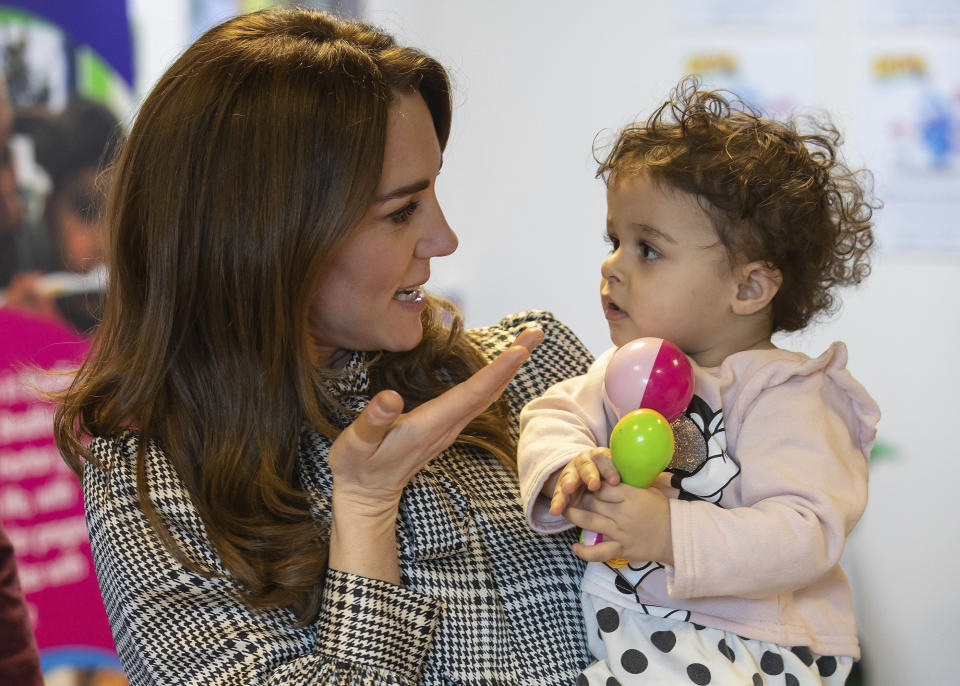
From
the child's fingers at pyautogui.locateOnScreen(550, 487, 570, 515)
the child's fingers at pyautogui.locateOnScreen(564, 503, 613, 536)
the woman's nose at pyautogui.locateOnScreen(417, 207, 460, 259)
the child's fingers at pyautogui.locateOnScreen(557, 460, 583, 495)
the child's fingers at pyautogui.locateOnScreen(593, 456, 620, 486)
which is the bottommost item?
the child's fingers at pyautogui.locateOnScreen(564, 503, 613, 536)

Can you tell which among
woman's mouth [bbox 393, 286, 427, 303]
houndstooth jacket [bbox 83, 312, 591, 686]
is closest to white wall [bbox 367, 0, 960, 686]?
woman's mouth [bbox 393, 286, 427, 303]

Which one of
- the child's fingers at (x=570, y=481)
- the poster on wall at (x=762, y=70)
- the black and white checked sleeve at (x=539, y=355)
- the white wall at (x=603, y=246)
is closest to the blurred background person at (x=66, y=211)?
the white wall at (x=603, y=246)

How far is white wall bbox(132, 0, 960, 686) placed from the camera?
3.44 m

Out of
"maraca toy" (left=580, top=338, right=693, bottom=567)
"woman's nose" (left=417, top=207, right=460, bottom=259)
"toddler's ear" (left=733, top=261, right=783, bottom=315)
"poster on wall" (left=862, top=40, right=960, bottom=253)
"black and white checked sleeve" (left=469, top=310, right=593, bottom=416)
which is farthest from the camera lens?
"poster on wall" (left=862, top=40, right=960, bottom=253)

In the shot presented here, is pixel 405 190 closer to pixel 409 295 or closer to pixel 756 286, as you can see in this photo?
pixel 409 295

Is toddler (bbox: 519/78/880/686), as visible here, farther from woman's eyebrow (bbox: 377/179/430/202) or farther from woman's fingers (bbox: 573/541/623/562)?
woman's eyebrow (bbox: 377/179/430/202)

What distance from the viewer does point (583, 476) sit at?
110 cm

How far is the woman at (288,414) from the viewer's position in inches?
46.2

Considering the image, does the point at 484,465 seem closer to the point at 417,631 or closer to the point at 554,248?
the point at 417,631

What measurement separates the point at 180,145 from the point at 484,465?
62 centimetres

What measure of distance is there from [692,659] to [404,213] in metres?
0.70

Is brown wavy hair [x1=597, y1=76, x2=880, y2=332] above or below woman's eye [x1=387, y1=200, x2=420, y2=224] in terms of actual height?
above

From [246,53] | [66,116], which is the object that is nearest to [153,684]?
[246,53]

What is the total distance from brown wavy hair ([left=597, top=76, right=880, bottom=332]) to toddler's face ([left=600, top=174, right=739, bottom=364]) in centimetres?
2
